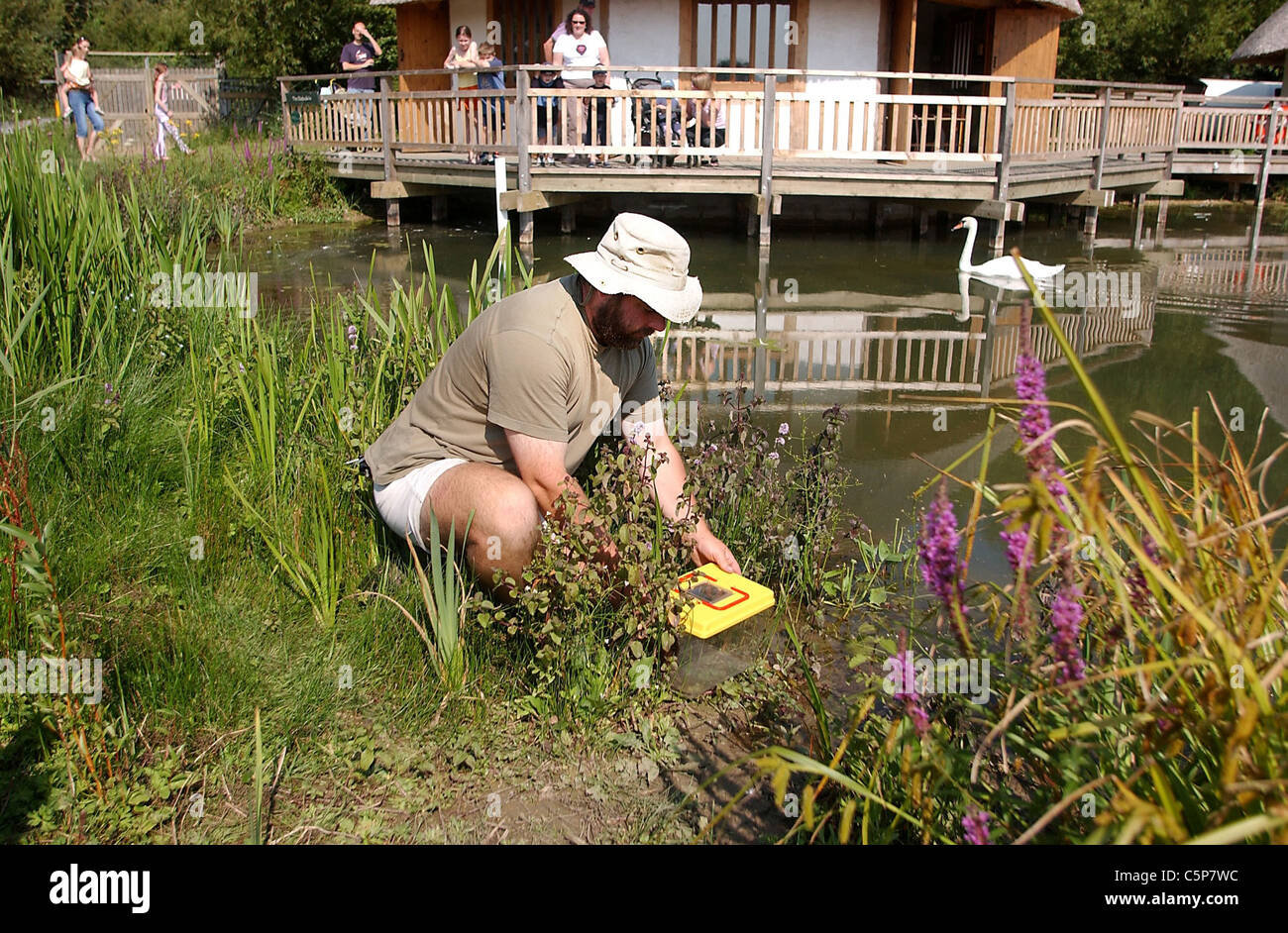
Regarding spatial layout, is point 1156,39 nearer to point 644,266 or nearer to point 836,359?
point 836,359

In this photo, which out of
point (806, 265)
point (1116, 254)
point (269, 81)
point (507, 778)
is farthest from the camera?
point (269, 81)

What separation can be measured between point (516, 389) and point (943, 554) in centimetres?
163

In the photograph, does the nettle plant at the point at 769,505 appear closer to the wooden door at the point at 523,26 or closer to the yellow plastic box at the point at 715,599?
the yellow plastic box at the point at 715,599

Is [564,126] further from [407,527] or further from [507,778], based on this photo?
[507,778]

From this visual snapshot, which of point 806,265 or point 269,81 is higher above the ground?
point 269,81

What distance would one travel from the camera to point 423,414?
11.6 ft

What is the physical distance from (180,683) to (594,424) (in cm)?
147

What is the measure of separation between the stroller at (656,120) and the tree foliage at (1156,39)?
12.6 metres

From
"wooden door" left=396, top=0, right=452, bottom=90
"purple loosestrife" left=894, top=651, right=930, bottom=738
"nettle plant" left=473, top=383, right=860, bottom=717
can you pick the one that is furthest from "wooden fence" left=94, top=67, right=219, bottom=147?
"purple loosestrife" left=894, top=651, right=930, bottom=738

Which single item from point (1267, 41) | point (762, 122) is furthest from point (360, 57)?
point (1267, 41)

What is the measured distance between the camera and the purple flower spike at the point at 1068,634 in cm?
180

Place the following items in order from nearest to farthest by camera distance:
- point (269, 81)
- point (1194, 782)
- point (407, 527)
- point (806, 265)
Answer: point (1194, 782) < point (407, 527) < point (806, 265) < point (269, 81)
